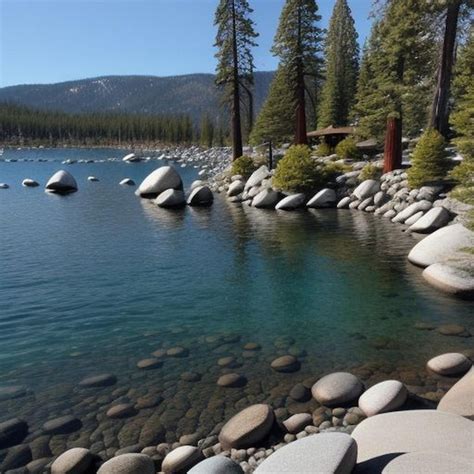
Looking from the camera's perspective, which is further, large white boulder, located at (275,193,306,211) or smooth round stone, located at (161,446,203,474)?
large white boulder, located at (275,193,306,211)

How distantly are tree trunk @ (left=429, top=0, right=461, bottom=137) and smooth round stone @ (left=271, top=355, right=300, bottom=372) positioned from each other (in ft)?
64.0

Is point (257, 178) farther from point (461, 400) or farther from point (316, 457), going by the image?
point (316, 457)

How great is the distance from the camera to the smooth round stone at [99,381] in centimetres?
785

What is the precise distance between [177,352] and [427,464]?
18.0 feet

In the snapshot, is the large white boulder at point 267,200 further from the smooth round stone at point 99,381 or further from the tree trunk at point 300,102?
the smooth round stone at point 99,381

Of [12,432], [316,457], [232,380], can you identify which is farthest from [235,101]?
[316,457]

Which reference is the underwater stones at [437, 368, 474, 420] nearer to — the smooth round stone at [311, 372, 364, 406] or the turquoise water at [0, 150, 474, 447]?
the turquoise water at [0, 150, 474, 447]

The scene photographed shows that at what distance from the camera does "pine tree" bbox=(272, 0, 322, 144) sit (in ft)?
114

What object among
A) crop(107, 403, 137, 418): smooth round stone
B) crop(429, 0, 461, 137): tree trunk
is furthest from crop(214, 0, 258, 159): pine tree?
crop(107, 403, 137, 418): smooth round stone

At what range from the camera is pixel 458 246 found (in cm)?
1385

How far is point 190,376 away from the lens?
26.5 feet

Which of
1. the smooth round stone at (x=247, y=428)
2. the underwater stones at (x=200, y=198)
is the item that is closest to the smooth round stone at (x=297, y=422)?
the smooth round stone at (x=247, y=428)

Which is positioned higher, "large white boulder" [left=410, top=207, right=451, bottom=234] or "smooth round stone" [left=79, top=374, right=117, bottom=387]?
"large white boulder" [left=410, top=207, right=451, bottom=234]

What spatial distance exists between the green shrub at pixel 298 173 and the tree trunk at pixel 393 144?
4.08 metres
